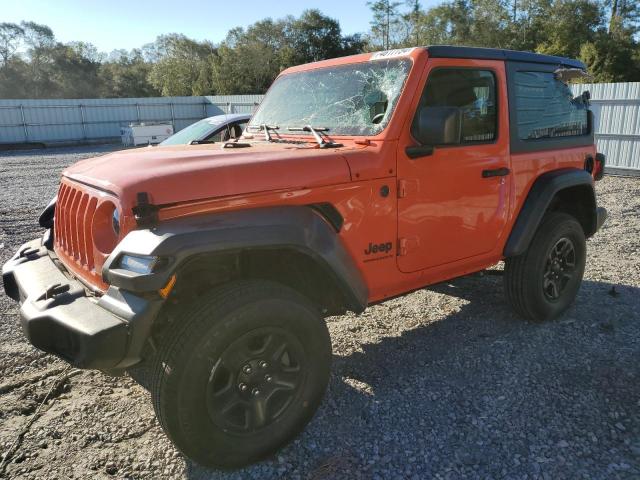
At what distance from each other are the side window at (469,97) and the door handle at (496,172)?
0.70ft

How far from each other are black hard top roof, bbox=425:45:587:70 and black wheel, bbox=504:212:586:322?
122 centimetres

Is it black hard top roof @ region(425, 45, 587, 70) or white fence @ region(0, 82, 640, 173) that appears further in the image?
white fence @ region(0, 82, 640, 173)

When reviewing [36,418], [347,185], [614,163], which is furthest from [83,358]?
[614,163]

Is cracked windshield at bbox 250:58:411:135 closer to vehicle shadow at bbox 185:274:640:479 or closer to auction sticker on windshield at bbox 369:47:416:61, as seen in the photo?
auction sticker on windshield at bbox 369:47:416:61

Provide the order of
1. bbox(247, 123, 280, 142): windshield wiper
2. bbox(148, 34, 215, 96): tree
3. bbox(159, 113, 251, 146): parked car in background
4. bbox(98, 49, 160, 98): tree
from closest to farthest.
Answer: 1. bbox(247, 123, 280, 142): windshield wiper
2. bbox(159, 113, 251, 146): parked car in background
3. bbox(148, 34, 215, 96): tree
4. bbox(98, 49, 160, 98): tree

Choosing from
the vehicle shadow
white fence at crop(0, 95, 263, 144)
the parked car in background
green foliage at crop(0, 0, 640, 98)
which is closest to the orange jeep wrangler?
the vehicle shadow

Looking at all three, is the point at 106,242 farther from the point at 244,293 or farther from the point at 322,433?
the point at 322,433

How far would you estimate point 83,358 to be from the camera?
7.06 ft

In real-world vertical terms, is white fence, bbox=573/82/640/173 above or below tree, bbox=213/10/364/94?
below

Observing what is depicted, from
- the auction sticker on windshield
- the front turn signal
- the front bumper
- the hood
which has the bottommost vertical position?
the front bumper

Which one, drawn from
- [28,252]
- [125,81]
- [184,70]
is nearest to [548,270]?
[28,252]

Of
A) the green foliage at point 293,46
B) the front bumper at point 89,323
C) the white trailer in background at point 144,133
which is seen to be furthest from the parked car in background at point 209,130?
the green foliage at point 293,46

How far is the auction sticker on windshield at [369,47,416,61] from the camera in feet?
10.6

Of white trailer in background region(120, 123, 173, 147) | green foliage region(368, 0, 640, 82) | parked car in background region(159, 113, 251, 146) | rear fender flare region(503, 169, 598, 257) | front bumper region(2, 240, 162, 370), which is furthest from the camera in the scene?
green foliage region(368, 0, 640, 82)
